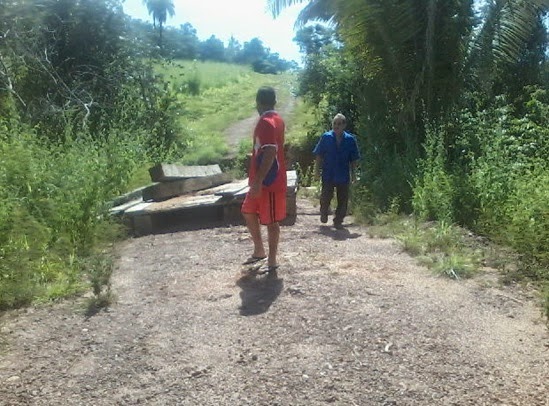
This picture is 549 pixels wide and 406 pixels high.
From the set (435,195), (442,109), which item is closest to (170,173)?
(435,195)

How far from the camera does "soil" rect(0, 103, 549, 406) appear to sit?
11.4ft

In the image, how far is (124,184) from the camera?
9.70 metres

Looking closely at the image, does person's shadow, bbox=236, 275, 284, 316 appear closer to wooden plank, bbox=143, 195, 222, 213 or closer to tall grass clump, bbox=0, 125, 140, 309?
tall grass clump, bbox=0, 125, 140, 309

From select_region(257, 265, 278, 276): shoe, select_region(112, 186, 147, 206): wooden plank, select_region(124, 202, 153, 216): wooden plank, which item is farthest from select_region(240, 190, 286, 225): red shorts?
select_region(112, 186, 147, 206): wooden plank

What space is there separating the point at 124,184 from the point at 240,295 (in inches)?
201

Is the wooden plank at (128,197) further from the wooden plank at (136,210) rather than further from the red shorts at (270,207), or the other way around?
the red shorts at (270,207)

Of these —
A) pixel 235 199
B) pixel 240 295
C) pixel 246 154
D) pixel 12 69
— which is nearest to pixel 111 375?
pixel 240 295

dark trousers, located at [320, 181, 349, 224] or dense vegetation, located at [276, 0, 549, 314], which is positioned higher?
dense vegetation, located at [276, 0, 549, 314]

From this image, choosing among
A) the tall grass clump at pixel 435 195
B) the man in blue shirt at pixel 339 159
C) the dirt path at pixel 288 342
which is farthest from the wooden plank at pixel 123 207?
the tall grass clump at pixel 435 195

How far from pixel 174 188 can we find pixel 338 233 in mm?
2725

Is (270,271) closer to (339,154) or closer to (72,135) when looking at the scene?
(339,154)

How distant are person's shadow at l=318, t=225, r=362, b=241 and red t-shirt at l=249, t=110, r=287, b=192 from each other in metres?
2.21

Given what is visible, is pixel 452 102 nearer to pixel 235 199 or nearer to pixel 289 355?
pixel 235 199

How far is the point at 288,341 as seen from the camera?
4.13 m
